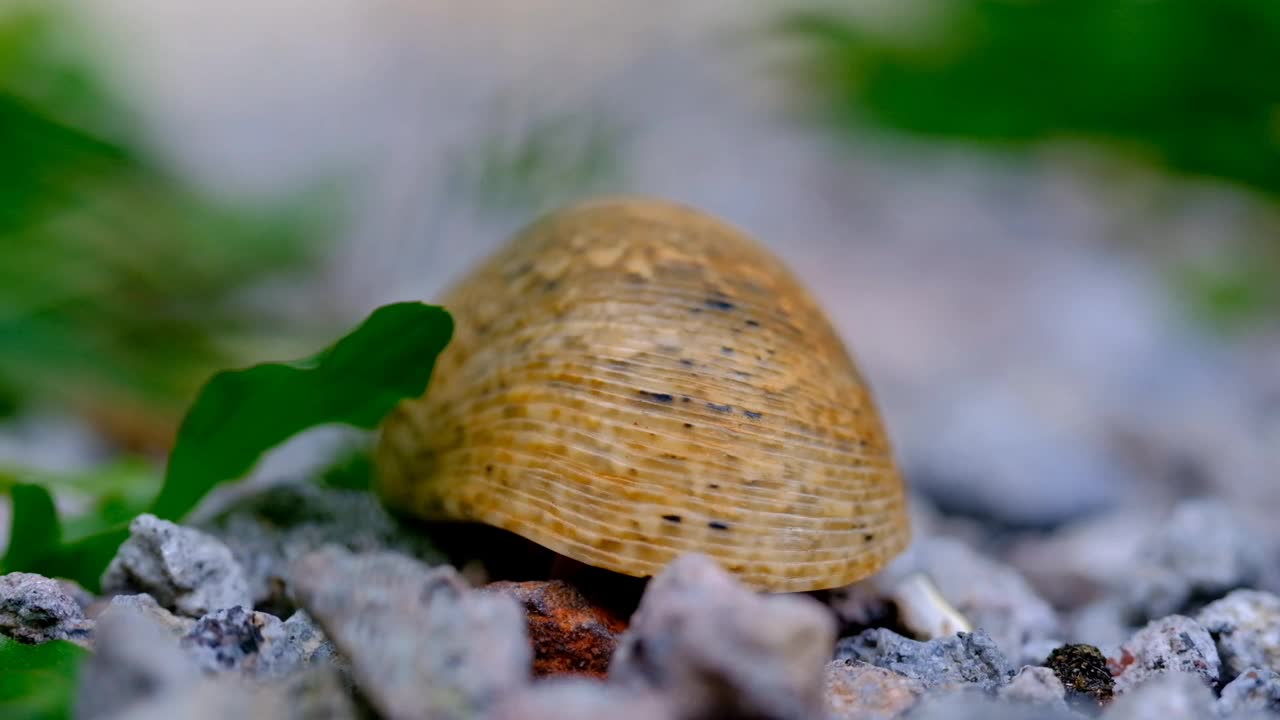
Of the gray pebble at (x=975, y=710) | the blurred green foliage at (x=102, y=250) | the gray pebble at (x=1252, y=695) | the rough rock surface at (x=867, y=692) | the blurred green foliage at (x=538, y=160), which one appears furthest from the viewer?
the blurred green foliage at (x=538, y=160)

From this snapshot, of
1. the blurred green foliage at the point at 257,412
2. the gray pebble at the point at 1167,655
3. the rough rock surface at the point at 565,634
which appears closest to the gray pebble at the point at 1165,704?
the gray pebble at the point at 1167,655

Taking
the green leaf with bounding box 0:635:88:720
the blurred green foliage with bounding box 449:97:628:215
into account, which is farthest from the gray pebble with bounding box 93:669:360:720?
the blurred green foliage with bounding box 449:97:628:215

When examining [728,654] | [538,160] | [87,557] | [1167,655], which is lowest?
[87,557]

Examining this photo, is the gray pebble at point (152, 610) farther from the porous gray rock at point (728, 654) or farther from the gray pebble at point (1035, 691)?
the gray pebble at point (1035, 691)

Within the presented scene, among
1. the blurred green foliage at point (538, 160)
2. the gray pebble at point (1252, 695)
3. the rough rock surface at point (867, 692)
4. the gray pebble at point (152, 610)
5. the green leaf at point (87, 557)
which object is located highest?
the blurred green foliage at point (538, 160)

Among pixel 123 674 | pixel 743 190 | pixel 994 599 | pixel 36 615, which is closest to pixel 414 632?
pixel 123 674

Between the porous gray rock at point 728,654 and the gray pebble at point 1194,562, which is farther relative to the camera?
the gray pebble at point 1194,562

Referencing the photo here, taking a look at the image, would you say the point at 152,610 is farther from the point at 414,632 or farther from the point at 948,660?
the point at 948,660
